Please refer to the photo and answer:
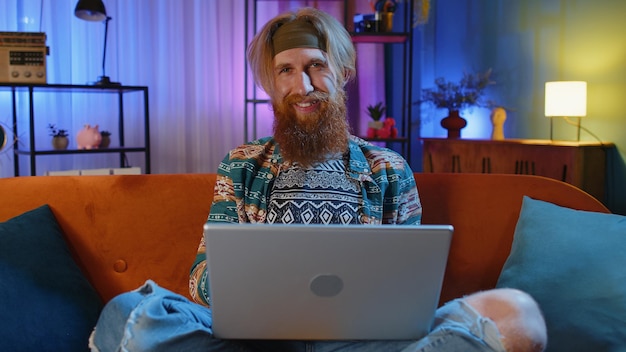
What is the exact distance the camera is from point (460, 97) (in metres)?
4.15

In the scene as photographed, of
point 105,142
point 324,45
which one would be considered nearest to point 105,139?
point 105,142

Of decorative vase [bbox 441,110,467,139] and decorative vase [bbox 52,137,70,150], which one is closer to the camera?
decorative vase [bbox 52,137,70,150]

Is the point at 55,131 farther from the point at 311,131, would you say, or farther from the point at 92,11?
the point at 311,131

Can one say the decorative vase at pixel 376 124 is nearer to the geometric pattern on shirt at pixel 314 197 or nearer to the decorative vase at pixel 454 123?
the decorative vase at pixel 454 123

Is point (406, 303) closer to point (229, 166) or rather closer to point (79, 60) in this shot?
point (229, 166)

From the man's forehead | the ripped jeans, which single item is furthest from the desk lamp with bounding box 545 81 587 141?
the ripped jeans

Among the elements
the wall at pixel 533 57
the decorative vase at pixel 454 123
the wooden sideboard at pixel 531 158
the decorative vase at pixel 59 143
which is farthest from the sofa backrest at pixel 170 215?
the decorative vase at pixel 454 123

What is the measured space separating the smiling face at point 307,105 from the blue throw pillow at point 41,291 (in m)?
0.61

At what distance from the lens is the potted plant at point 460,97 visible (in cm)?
414

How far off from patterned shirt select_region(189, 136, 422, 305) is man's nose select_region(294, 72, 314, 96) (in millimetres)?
163

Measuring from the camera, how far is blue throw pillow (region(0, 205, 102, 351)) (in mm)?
1302

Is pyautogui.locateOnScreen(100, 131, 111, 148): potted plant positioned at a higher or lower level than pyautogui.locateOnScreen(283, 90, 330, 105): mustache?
lower

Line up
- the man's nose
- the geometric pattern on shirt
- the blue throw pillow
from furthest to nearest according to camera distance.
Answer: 1. the man's nose
2. the geometric pattern on shirt
3. the blue throw pillow

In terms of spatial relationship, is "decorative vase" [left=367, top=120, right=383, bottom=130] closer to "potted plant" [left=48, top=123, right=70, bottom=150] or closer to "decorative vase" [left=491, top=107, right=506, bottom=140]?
"decorative vase" [left=491, top=107, right=506, bottom=140]
